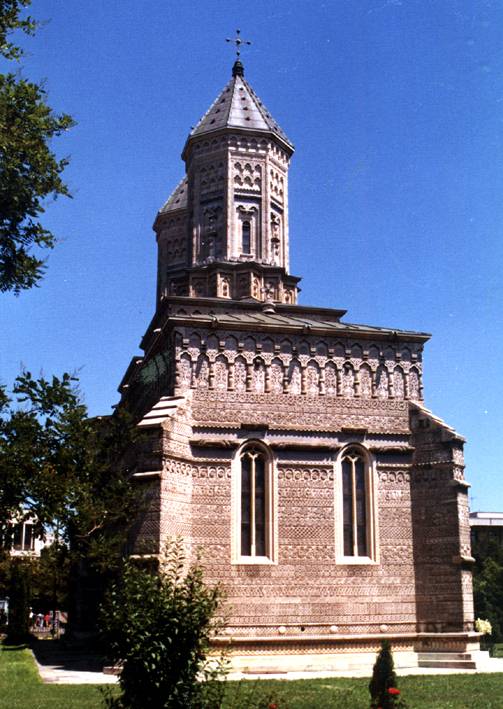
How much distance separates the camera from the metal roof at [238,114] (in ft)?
104

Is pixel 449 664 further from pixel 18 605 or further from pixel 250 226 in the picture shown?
pixel 18 605

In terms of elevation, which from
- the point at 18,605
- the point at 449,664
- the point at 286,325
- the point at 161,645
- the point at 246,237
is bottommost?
the point at 449,664

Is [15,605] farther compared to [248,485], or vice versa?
[15,605]

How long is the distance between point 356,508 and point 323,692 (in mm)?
7404

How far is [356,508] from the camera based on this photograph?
941 inches

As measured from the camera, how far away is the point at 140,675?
10.7m

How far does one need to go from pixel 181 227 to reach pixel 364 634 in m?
21.3

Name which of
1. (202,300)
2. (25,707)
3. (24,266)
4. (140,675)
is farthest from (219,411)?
(140,675)

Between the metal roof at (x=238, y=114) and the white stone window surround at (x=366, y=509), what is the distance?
13269 mm

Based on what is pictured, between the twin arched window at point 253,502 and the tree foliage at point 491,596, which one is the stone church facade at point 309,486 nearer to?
the twin arched window at point 253,502

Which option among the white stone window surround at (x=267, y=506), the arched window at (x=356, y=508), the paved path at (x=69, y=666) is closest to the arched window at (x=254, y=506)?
the white stone window surround at (x=267, y=506)

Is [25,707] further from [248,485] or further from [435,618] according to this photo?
[435,618]

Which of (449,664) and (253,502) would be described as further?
(253,502)

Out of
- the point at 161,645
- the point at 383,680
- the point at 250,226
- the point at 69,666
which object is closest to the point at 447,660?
the point at 383,680
